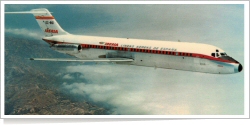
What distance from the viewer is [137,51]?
60.5 feet

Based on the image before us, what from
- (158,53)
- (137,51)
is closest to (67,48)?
(137,51)

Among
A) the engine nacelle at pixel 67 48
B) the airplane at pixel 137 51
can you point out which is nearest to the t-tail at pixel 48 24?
the airplane at pixel 137 51

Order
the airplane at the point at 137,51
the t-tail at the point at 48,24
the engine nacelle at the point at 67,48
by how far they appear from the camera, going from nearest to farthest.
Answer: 1. the airplane at the point at 137,51
2. the engine nacelle at the point at 67,48
3. the t-tail at the point at 48,24

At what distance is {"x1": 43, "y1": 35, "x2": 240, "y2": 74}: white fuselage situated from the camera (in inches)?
678

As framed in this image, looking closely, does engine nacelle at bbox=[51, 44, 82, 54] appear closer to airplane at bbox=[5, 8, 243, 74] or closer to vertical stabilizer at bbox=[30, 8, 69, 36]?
airplane at bbox=[5, 8, 243, 74]

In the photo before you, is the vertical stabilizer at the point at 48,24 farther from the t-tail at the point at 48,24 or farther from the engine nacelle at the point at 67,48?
the engine nacelle at the point at 67,48

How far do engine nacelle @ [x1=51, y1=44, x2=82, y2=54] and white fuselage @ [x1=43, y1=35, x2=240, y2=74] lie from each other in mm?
137

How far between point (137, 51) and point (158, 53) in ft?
4.12

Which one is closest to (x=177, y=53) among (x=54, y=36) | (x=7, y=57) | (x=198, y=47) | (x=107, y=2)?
(x=198, y=47)

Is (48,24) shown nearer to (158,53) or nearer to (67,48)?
(67,48)

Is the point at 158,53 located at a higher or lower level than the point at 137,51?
lower

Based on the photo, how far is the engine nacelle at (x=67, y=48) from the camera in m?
19.8

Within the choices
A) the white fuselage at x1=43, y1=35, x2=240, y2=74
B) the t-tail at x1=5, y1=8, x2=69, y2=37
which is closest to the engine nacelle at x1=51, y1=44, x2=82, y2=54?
the white fuselage at x1=43, y1=35, x2=240, y2=74

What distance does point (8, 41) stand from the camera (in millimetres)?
20531
